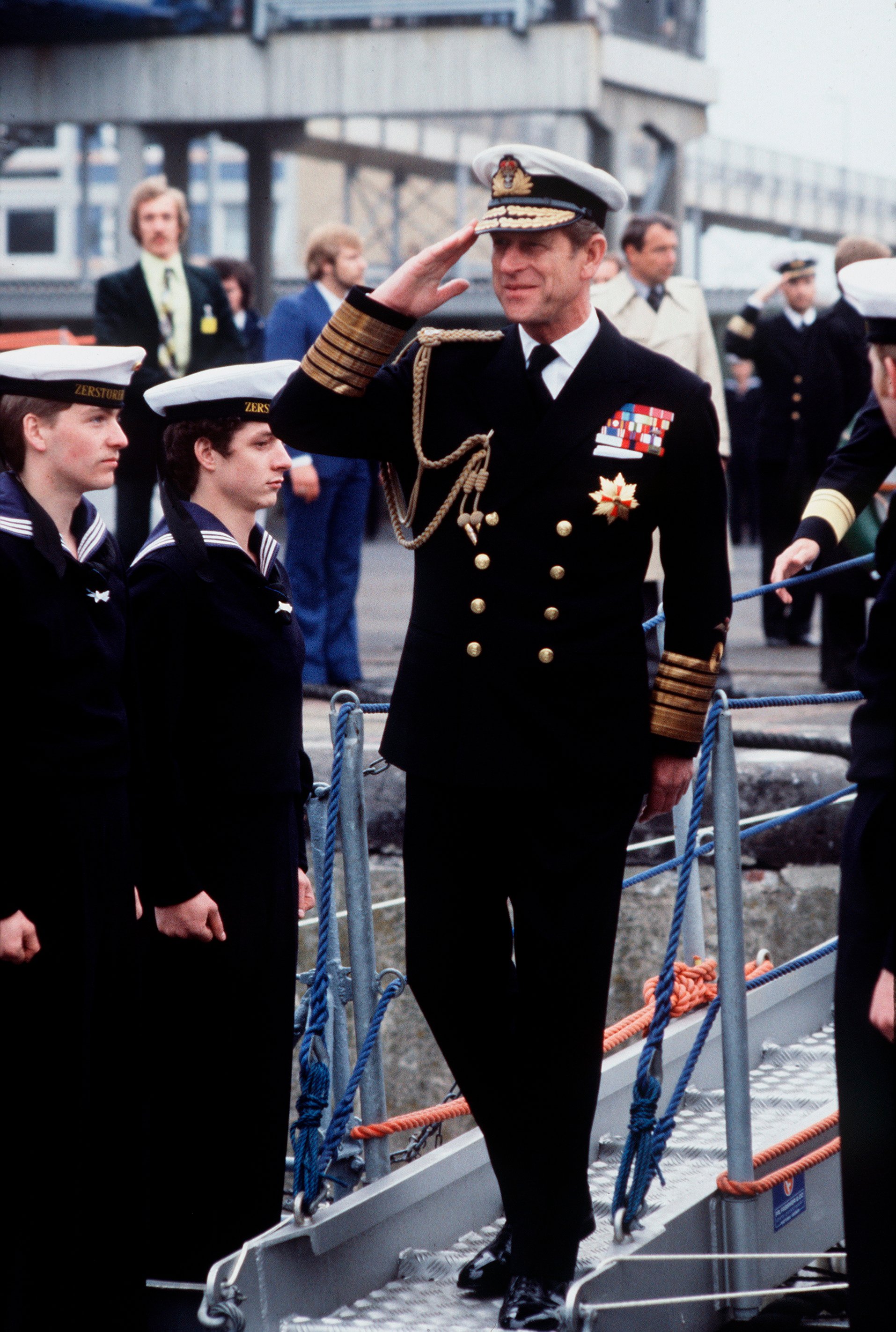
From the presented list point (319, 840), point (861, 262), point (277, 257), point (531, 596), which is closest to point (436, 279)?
point (531, 596)

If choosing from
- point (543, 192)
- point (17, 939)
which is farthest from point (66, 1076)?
point (543, 192)

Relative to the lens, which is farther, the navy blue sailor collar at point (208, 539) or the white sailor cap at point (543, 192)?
the navy blue sailor collar at point (208, 539)

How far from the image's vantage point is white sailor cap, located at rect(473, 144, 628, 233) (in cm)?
311

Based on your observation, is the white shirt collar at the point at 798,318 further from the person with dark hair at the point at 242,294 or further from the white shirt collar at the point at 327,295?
the white shirt collar at the point at 327,295

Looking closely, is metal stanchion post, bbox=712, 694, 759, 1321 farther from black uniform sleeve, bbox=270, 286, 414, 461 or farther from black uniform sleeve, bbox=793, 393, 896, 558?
black uniform sleeve, bbox=270, 286, 414, 461

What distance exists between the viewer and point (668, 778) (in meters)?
3.27

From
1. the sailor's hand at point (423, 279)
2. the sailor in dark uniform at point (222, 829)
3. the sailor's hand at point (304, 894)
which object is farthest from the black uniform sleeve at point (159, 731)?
the sailor's hand at point (423, 279)

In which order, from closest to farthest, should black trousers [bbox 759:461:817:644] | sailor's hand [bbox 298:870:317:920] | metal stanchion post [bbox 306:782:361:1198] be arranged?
sailor's hand [bbox 298:870:317:920] → metal stanchion post [bbox 306:782:361:1198] → black trousers [bbox 759:461:817:644]

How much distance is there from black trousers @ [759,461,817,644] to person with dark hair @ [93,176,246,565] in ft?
9.69

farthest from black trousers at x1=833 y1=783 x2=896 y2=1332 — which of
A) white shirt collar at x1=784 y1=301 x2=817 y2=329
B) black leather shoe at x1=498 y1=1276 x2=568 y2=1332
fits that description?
white shirt collar at x1=784 y1=301 x2=817 y2=329

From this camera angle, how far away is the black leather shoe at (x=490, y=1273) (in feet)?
11.4

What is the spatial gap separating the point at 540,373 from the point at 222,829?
109cm

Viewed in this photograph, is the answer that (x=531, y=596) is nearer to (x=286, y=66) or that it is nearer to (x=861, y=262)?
(x=861, y=262)

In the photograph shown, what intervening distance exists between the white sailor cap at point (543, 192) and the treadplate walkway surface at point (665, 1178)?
1.84m
